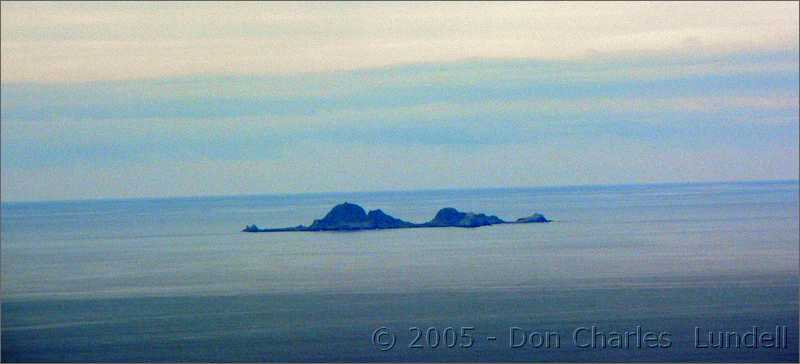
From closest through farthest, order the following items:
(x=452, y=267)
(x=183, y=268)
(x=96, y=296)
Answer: (x=96, y=296) < (x=452, y=267) < (x=183, y=268)

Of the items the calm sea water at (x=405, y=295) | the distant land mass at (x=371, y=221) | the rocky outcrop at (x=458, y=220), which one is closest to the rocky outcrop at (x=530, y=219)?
the distant land mass at (x=371, y=221)

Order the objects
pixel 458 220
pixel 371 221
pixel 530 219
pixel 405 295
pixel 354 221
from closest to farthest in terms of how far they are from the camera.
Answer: pixel 405 295
pixel 354 221
pixel 371 221
pixel 458 220
pixel 530 219

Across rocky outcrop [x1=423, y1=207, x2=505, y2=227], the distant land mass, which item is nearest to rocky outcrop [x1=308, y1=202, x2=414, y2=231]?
the distant land mass

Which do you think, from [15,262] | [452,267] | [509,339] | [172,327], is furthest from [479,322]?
[15,262]

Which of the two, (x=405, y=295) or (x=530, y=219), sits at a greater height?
(x=530, y=219)

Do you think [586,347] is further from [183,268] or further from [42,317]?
[183,268]

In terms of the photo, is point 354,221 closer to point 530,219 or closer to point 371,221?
point 371,221

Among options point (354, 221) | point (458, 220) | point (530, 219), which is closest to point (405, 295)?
point (354, 221)

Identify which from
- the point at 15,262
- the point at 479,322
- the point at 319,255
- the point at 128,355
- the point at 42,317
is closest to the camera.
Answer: the point at 128,355

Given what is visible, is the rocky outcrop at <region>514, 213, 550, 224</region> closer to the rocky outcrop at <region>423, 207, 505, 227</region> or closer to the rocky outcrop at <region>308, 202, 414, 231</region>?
the rocky outcrop at <region>423, 207, 505, 227</region>
